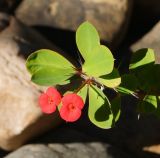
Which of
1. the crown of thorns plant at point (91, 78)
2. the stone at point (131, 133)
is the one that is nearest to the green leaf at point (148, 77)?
the crown of thorns plant at point (91, 78)

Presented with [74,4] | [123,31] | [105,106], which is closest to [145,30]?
[123,31]

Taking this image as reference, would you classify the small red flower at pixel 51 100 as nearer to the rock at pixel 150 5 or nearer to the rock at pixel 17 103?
the rock at pixel 17 103

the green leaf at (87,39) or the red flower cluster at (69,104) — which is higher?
the green leaf at (87,39)

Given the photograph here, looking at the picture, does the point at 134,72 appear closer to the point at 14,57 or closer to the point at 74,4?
the point at 14,57

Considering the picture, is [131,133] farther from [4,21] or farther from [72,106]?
[72,106]

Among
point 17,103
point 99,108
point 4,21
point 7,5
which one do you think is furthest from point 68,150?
point 7,5

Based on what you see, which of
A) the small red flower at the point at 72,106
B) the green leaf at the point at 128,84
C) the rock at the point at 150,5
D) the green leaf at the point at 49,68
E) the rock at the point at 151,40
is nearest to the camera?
the small red flower at the point at 72,106

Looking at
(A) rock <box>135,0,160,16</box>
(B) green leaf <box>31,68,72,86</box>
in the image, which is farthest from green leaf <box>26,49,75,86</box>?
(A) rock <box>135,0,160,16</box>
